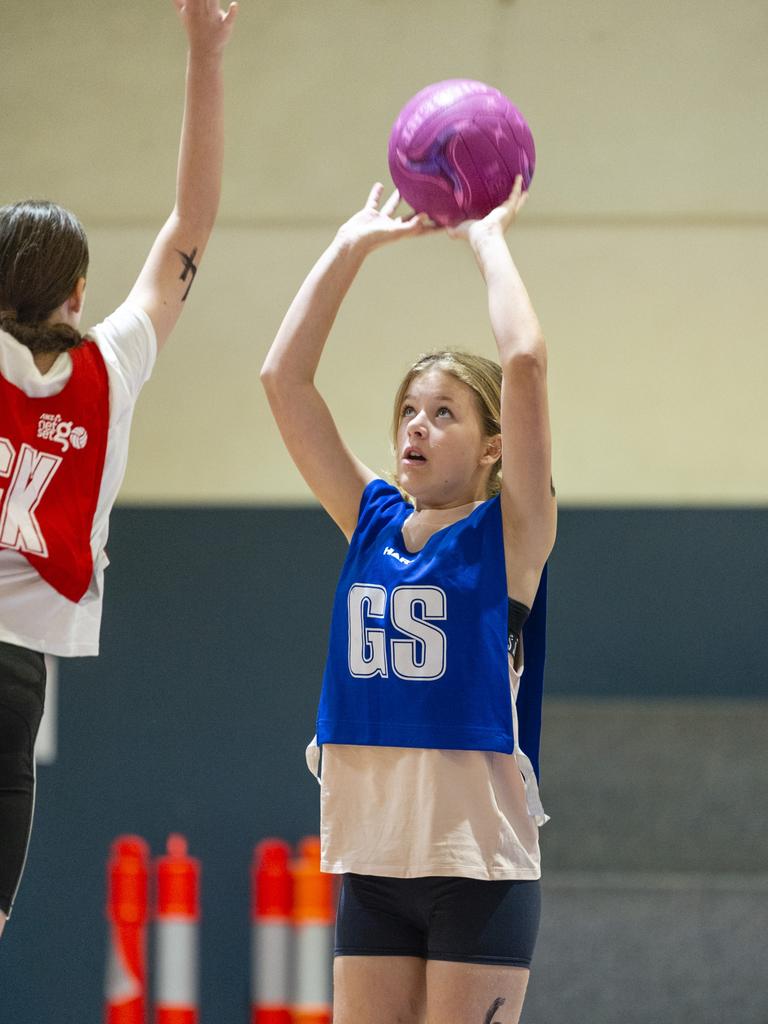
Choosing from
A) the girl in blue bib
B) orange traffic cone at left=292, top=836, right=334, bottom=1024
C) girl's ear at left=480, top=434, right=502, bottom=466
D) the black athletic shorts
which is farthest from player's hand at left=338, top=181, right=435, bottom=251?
orange traffic cone at left=292, top=836, right=334, bottom=1024

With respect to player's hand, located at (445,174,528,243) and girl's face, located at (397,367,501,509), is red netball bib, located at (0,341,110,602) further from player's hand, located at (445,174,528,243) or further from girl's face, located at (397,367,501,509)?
player's hand, located at (445,174,528,243)

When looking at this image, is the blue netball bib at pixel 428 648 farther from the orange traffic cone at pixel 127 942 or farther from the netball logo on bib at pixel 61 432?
the orange traffic cone at pixel 127 942

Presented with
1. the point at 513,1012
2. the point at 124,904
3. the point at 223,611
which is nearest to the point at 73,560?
the point at 513,1012

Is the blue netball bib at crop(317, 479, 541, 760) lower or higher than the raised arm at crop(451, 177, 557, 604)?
lower

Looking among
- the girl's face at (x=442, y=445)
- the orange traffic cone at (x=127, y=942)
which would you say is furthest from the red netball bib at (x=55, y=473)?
the orange traffic cone at (x=127, y=942)

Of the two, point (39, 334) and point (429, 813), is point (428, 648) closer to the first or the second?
point (429, 813)

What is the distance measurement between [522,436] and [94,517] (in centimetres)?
69

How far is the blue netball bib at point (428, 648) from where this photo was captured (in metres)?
2.00

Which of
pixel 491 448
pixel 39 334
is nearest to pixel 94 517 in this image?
pixel 39 334

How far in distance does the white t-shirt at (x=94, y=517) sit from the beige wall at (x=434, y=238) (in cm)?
309

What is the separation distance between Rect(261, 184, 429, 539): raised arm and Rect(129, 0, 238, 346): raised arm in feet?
0.64

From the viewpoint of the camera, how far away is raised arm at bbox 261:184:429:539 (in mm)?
2271

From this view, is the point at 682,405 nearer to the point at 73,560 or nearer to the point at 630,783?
the point at 630,783

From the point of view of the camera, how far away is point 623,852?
187 inches
